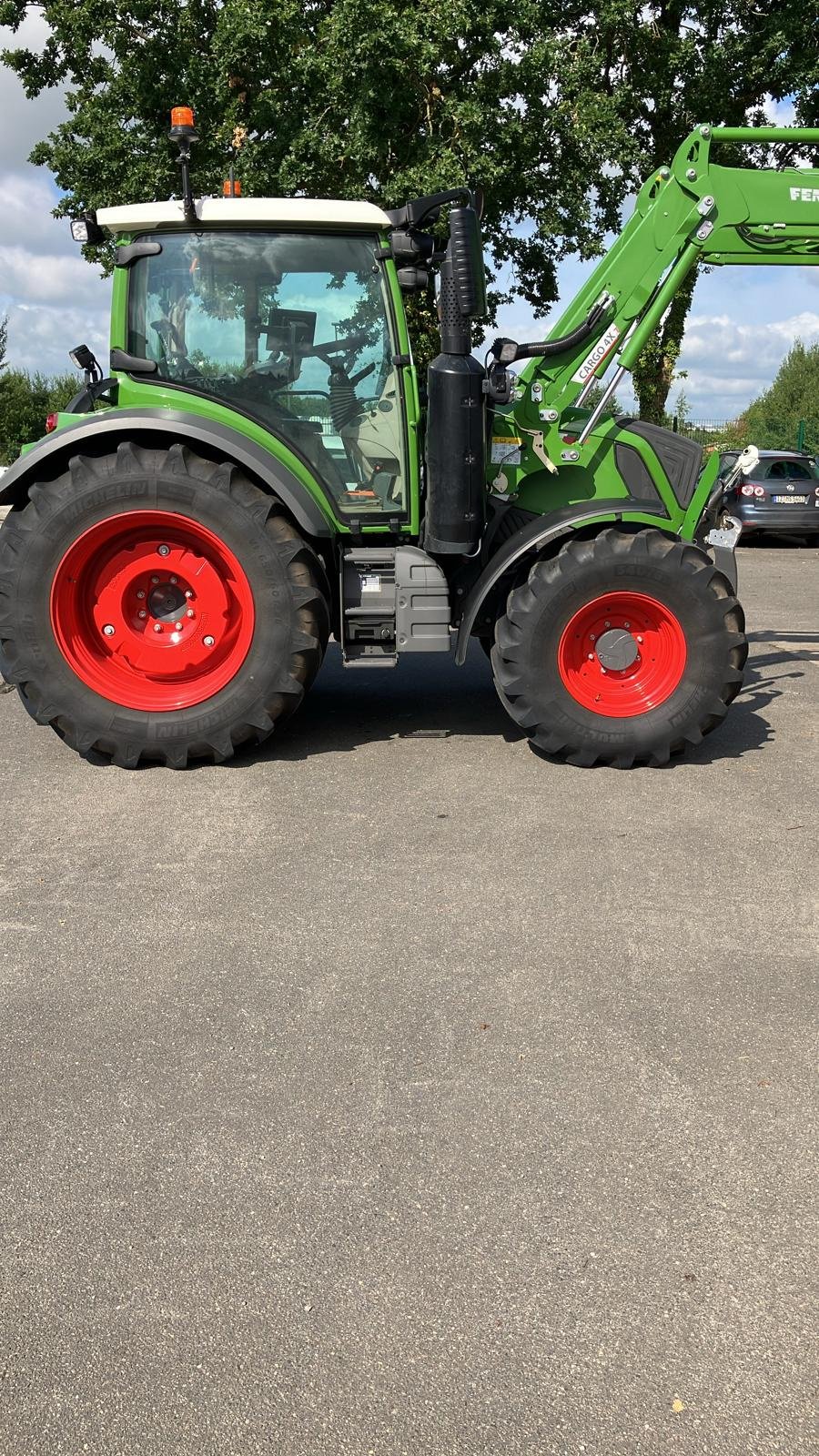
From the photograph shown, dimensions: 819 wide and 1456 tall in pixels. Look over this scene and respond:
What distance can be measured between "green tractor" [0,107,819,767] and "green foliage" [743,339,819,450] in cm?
2839

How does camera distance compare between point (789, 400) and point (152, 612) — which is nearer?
point (152, 612)

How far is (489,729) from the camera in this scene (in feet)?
22.1

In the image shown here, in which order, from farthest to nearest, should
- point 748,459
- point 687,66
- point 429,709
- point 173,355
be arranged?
point 687,66
point 429,709
point 748,459
point 173,355

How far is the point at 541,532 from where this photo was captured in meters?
5.92

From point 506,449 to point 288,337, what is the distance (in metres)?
1.24

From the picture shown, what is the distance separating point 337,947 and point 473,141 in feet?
55.9

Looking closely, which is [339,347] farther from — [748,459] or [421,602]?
[748,459]

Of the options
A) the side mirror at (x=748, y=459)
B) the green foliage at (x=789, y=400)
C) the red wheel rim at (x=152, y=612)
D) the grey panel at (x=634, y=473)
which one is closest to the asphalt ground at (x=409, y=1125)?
the red wheel rim at (x=152, y=612)

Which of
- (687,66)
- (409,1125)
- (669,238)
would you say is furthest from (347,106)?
(409,1125)

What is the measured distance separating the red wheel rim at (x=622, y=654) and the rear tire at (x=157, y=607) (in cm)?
130

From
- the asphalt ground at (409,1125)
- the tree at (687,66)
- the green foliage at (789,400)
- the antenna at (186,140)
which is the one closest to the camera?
the asphalt ground at (409,1125)

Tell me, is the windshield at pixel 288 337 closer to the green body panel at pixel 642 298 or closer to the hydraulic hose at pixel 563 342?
the green body panel at pixel 642 298

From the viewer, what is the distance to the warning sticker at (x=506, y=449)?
6188 millimetres

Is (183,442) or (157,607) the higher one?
(183,442)
